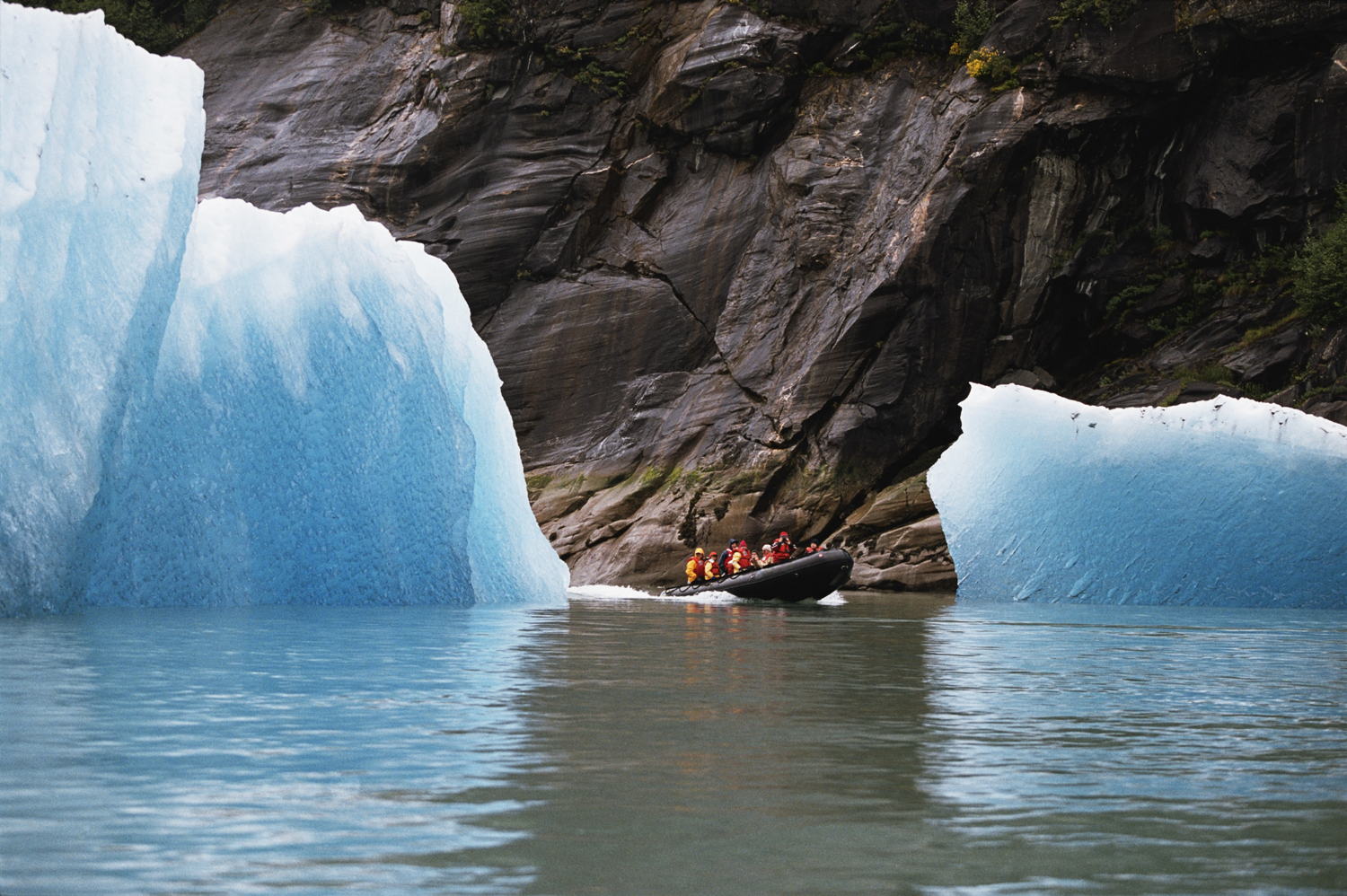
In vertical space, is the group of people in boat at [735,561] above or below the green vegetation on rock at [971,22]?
below

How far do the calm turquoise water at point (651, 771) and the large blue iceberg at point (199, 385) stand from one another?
123 inches

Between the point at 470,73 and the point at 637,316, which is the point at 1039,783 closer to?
the point at 637,316

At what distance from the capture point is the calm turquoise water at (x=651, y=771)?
4266mm

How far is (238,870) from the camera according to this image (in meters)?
4.14

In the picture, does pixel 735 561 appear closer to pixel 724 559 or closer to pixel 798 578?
pixel 724 559

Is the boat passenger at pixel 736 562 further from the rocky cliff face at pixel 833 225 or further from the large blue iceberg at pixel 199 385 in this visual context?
the large blue iceberg at pixel 199 385

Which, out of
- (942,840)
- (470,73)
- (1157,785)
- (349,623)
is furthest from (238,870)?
(470,73)

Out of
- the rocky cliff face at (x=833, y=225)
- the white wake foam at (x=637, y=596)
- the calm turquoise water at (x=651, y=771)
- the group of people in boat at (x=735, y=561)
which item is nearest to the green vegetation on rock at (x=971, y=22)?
the rocky cliff face at (x=833, y=225)

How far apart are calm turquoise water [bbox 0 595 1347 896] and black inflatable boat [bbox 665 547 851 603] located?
11.7m

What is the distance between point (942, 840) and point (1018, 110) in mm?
30152

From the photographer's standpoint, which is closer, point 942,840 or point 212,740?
point 942,840

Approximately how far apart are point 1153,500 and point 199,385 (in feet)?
48.8

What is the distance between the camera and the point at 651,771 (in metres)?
5.89

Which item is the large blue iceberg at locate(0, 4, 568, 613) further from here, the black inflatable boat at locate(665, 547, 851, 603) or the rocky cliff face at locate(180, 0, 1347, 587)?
the rocky cliff face at locate(180, 0, 1347, 587)
